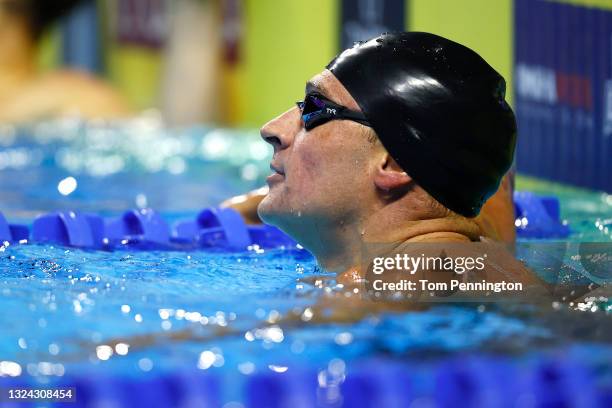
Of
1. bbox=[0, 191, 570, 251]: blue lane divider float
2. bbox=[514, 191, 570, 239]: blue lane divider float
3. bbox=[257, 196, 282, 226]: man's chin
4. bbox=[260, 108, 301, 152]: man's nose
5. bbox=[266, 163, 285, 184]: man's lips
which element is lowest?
bbox=[514, 191, 570, 239]: blue lane divider float

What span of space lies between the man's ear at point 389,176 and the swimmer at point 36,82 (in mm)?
6307

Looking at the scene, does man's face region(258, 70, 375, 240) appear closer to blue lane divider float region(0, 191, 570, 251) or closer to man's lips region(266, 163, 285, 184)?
man's lips region(266, 163, 285, 184)

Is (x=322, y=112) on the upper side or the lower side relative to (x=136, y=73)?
upper

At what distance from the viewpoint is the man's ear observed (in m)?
2.31

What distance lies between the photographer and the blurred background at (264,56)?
4.30 m

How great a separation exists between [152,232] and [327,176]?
99 centimetres

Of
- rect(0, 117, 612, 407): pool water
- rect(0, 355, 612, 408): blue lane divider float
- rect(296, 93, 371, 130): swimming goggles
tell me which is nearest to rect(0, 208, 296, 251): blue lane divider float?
rect(0, 117, 612, 407): pool water

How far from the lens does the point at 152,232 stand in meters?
3.18

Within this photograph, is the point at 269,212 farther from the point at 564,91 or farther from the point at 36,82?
the point at 36,82

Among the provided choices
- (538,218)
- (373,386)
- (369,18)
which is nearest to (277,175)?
(373,386)

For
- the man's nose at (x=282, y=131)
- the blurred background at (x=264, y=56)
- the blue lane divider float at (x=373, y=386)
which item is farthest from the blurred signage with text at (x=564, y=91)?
the blue lane divider float at (x=373, y=386)

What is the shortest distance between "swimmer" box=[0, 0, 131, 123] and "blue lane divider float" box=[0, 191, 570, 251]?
5.24m

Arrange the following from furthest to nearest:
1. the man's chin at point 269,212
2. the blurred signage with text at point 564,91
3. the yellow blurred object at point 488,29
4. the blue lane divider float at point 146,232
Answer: the yellow blurred object at point 488,29
the blurred signage with text at point 564,91
the blue lane divider float at point 146,232
the man's chin at point 269,212

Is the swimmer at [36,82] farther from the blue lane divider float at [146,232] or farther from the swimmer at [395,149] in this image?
the swimmer at [395,149]
